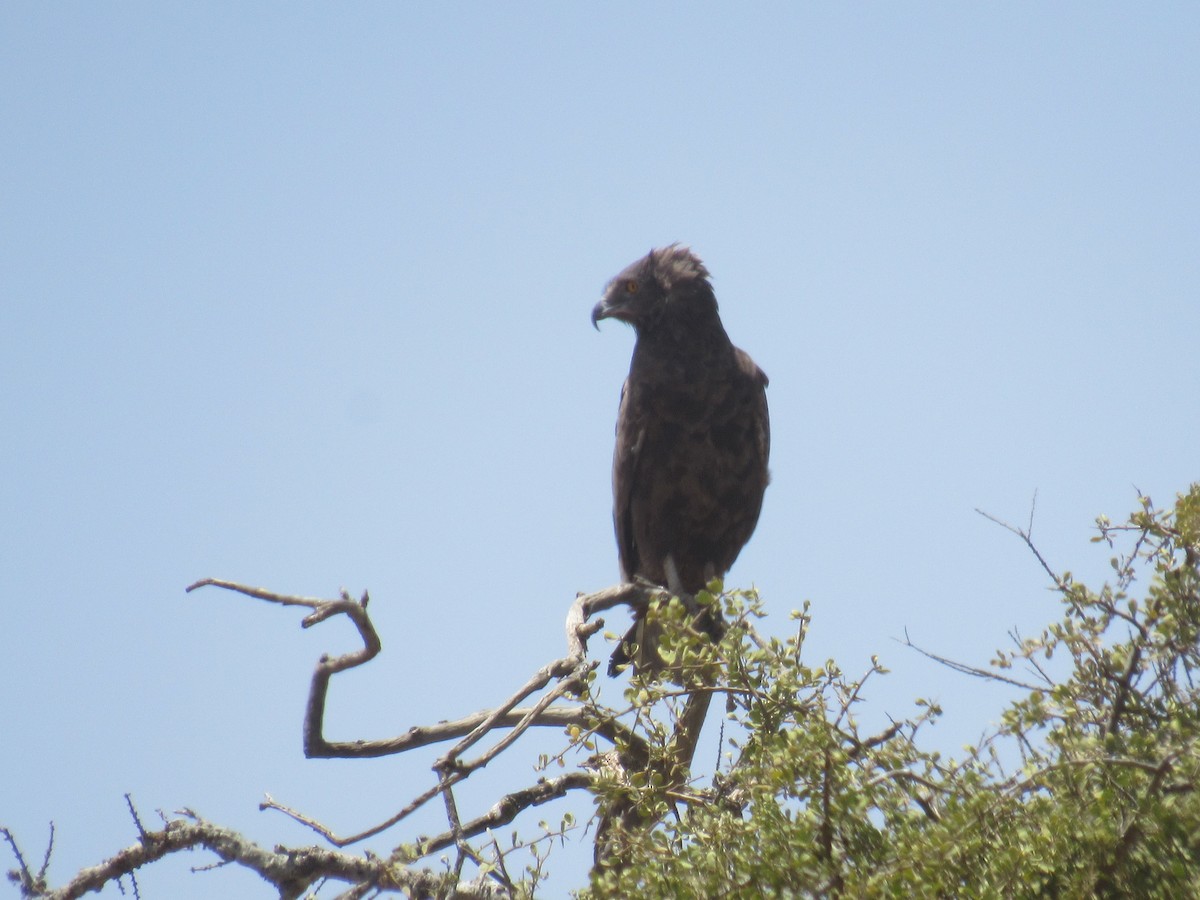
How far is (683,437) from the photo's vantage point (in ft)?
22.0

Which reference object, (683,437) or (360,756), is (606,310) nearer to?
(683,437)

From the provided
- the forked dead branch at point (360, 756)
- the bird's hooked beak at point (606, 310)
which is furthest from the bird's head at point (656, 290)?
the forked dead branch at point (360, 756)

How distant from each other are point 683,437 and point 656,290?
1019mm

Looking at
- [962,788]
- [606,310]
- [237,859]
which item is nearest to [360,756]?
[237,859]

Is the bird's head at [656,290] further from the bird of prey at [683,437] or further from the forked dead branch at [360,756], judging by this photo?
the forked dead branch at [360,756]

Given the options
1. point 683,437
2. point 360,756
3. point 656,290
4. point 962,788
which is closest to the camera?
point 962,788

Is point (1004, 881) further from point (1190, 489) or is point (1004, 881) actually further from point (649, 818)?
point (1190, 489)

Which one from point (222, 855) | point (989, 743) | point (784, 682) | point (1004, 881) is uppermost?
point (222, 855)

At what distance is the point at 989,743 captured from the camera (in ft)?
8.27

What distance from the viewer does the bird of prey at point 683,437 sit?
671 cm

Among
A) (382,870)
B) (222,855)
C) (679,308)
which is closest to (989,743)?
(382,870)

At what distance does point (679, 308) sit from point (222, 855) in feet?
13.7

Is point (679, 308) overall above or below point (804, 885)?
above

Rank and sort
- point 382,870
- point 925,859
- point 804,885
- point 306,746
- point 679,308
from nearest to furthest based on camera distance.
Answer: point 925,859
point 804,885
point 382,870
point 306,746
point 679,308
